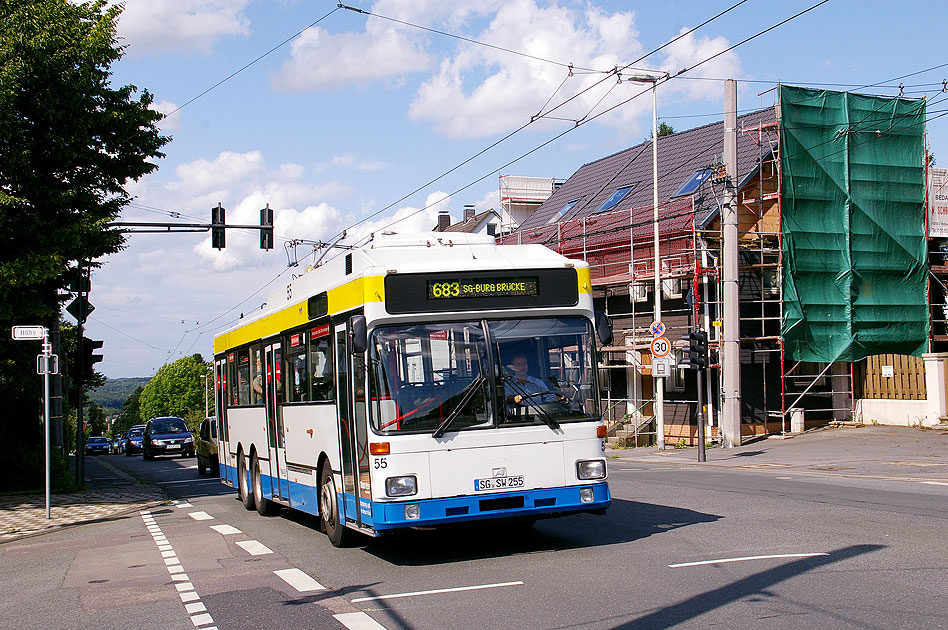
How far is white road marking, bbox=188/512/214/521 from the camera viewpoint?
16.6 meters

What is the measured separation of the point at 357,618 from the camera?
7.73 metres

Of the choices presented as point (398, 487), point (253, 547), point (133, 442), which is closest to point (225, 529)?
point (253, 547)

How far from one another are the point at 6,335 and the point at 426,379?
52.2 ft

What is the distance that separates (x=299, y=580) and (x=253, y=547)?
9.35ft

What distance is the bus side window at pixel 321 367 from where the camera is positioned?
11750mm

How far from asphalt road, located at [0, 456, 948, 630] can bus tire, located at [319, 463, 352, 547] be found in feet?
0.71

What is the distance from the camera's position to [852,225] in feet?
112

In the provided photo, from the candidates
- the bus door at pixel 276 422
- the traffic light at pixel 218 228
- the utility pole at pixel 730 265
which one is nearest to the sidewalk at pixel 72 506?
the bus door at pixel 276 422

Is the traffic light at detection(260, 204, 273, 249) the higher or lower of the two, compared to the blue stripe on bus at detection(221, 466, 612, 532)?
higher

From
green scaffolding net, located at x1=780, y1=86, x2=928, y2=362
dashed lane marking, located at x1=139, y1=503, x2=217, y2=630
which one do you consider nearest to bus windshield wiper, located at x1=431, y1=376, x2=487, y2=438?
dashed lane marking, located at x1=139, y1=503, x2=217, y2=630

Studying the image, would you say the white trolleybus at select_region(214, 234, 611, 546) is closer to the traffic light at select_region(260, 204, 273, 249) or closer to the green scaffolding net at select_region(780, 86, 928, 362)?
the traffic light at select_region(260, 204, 273, 249)

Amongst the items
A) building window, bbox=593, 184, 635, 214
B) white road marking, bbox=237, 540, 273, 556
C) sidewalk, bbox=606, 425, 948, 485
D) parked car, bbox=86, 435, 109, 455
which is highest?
building window, bbox=593, 184, 635, 214

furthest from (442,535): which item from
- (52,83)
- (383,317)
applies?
(52,83)

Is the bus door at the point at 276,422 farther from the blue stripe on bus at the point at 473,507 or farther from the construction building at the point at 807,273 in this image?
the construction building at the point at 807,273
